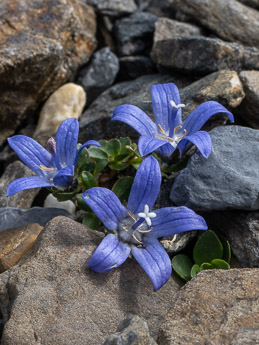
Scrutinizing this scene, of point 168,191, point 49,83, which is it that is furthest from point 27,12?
point 168,191

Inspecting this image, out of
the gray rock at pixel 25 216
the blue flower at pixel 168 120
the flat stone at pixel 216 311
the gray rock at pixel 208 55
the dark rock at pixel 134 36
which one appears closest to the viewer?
the flat stone at pixel 216 311

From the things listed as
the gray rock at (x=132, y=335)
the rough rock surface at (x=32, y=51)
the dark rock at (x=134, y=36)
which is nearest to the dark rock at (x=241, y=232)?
the gray rock at (x=132, y=335)

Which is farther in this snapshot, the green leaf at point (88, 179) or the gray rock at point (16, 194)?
the gray rock at point (16, 194)

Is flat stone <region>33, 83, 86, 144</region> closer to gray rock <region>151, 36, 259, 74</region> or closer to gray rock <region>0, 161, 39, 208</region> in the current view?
gray rock <region>0, 161, 39, 208</region>

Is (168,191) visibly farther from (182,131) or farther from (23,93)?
(23,93)

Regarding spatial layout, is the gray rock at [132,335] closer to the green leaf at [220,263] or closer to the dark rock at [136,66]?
the green leaf at [220,263]

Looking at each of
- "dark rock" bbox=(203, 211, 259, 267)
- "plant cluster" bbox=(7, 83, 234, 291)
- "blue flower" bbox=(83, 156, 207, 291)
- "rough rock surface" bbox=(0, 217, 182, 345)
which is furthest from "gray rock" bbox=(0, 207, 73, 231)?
"dark rock" bbox=(203, 211, 259, 267)

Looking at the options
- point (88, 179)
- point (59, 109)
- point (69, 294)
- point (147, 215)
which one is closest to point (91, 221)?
point (88, 179)

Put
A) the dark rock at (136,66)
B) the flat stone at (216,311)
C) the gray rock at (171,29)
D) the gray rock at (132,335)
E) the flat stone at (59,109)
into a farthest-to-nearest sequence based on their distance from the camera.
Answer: the dark rock at (136,66), the gray rock at (171,29), the flat stone at (59,109), the flat stone at (216,311), the gray rock at (132,335)

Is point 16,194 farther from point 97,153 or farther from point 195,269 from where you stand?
point 195,269
